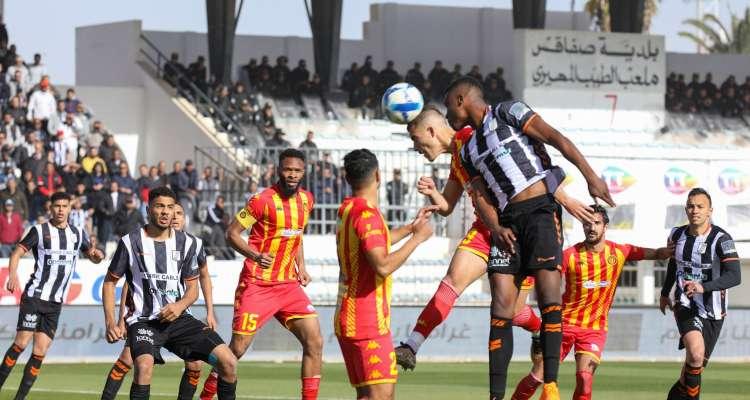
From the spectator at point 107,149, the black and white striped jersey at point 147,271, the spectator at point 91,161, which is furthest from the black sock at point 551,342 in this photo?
the spectator at point 107,149

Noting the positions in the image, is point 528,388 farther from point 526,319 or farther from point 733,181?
point 733,181

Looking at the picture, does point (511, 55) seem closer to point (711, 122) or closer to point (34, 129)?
point (711, 122)

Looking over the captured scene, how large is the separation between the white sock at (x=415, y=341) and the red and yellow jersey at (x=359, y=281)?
0.68 meters

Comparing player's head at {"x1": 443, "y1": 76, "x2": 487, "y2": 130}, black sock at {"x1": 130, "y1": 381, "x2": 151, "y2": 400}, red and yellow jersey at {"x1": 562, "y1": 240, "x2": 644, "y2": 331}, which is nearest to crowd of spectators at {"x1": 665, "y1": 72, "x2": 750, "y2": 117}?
red and yellow jersey at {"x1": 562, "y1": 240, "x2": 644, "y2": 331}

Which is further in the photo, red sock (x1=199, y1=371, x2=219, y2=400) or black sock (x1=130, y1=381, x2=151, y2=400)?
red sock (x1=199, y1=371, x2=219, y2=400)

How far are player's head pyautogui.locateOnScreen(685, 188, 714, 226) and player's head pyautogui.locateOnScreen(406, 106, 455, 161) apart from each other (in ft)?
10.2

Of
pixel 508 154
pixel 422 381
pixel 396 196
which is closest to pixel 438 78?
pixel 396 196

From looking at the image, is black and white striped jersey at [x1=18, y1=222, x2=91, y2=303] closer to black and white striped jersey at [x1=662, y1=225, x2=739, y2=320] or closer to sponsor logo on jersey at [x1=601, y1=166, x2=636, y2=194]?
black and white striped jersey at [x1=662, y1=225, x2=739, y2=320]

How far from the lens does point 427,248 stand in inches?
1213

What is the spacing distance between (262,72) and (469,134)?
2839 centimetres

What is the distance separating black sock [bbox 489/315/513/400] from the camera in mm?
10312

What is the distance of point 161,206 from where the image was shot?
11680 millimetres

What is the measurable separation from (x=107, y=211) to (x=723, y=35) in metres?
52.8

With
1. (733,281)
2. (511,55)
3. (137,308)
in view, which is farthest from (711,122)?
(137,308)
